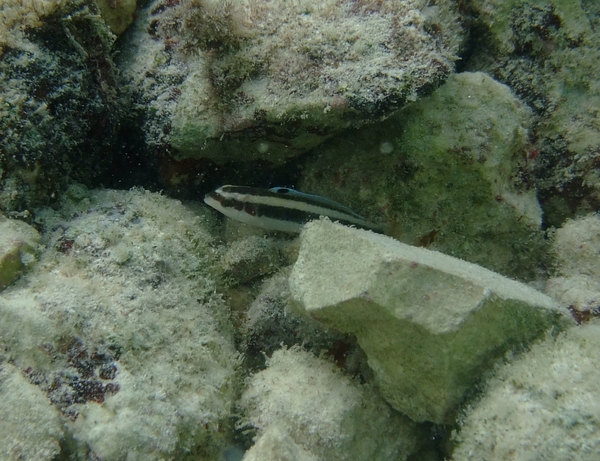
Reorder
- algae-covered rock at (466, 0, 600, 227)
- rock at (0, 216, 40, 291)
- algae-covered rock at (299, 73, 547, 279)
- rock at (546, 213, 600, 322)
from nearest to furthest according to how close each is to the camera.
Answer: rock at (0, 216, 40, 291) < rock at (546, 213, 600, 322) < algae-covered rock at (299, 73, 547, 279) < algae-covered rock at (466, 0, 600, 227)

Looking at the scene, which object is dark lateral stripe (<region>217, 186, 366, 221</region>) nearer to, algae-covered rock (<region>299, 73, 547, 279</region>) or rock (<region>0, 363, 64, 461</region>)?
algae-covered rock (<region>299, 73, 547, 279</region>)

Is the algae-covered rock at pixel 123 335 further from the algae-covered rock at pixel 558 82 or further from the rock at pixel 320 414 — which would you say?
the algae-covered rock at pixel 558 82

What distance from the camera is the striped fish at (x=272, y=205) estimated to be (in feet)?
12.3

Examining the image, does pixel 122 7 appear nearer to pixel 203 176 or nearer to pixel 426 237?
pixel 203 176

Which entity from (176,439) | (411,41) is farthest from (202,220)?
(411,41)

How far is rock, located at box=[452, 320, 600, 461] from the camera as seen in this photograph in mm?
1811

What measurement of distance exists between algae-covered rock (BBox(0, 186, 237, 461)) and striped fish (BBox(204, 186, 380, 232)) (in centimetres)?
75

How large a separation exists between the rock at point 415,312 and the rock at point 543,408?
129mm

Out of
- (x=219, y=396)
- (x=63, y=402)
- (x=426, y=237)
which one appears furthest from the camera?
(x=426, y=237)

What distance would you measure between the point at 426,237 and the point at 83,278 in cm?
274

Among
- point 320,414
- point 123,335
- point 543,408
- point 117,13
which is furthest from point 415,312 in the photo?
point 117,13

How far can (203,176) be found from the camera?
3969 millimetres

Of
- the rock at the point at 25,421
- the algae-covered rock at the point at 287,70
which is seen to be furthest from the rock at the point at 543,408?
the rock at the point at 25,421

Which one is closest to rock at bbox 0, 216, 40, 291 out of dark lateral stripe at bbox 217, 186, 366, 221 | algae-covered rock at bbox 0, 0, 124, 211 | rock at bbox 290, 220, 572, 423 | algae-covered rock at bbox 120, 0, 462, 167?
algae-covered rock at bbox 0, 0, 124, 211
